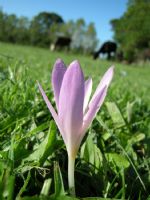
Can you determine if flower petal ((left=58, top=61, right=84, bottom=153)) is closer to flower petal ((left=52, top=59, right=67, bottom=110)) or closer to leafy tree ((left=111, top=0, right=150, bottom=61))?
flower petal ((left=52, top=59, right=67, bottom=110))

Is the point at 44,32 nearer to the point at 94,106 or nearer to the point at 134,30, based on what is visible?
the point at 134,30

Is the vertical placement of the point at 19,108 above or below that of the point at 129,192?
above

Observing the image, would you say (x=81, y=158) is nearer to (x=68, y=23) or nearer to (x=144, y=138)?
(x=144, y=138)

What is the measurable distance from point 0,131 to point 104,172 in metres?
0.36

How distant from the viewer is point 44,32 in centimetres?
6588

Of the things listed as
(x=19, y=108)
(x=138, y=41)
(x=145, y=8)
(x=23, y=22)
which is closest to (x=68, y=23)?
(x=23, y=22)

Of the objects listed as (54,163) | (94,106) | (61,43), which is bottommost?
(54,163)

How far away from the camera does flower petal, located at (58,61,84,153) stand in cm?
63

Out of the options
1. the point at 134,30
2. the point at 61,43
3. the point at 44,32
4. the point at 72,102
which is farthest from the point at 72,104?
the point at 44,32

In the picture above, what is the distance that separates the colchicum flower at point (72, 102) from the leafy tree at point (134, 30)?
41.9 metres

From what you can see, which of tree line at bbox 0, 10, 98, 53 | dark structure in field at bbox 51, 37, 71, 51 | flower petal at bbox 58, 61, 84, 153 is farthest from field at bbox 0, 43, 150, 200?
tree line at bbox 0, 10, 98, 53

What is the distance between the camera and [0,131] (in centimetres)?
112

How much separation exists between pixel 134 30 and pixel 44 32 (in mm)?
25539

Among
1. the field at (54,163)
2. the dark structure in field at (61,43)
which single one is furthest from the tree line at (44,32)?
the field at (54,163)
